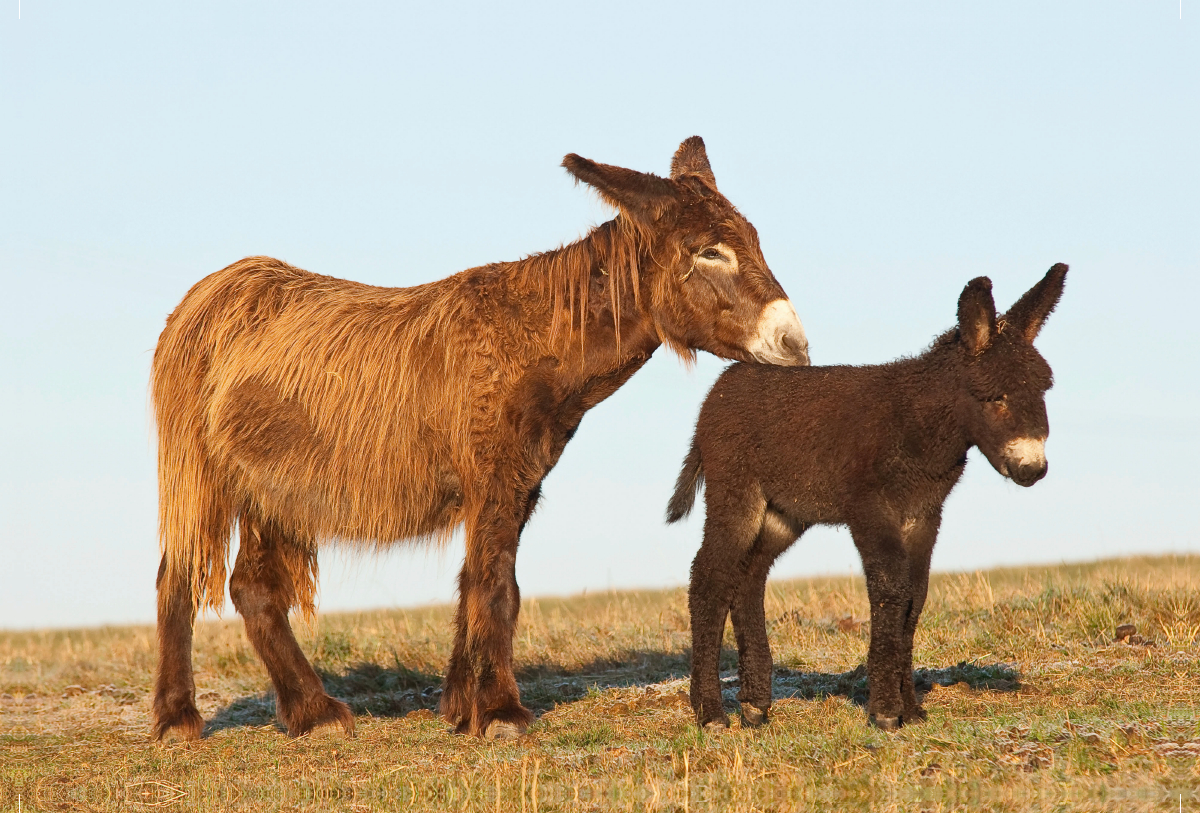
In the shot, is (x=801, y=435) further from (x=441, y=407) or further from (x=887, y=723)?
(x=441, y=407)

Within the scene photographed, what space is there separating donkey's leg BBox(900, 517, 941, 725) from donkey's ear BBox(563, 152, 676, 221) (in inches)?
89.0

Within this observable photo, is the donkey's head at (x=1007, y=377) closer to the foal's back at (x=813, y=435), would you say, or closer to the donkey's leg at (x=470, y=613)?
the foal's back at (x=813, y=435)

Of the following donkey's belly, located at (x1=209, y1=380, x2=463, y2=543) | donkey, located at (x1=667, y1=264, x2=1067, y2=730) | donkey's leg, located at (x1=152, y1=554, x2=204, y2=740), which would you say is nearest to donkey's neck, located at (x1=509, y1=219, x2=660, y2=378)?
donkey, located at (x1=667, y1=264, x2=1067, y2=730)

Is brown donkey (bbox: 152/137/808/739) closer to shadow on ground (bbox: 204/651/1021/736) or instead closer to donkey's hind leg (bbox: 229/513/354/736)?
donkey's hind leg (bbox: 229/513/354/736)

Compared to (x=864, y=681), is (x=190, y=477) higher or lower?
higher

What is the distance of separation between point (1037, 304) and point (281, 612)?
501 centimetres

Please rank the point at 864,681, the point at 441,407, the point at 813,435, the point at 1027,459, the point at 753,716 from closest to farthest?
the point at 1027,459
the point at 813,435
the point at 753,716
the point at 441,407
the point at 864,681

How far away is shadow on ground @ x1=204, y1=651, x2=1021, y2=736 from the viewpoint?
7.30 meters

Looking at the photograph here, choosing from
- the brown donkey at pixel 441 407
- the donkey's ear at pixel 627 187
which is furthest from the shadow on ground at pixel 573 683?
the donkey's ear at pixel 627 187

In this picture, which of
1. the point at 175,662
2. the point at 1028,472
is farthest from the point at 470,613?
the point at 1028,472

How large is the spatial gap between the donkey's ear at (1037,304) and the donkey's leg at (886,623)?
1.19 metres

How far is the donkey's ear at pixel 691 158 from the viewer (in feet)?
25.5

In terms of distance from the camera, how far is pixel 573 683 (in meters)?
8.62

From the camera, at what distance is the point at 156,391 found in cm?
827
